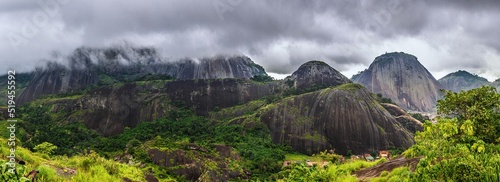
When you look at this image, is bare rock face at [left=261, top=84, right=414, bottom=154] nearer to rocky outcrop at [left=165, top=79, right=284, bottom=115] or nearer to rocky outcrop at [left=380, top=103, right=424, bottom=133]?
rocky outcrop at [left=380, top=103, right=424, bottom=133]

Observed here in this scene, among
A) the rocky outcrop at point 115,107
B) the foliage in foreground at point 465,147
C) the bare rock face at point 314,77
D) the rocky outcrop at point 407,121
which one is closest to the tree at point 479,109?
the foliage in foreground at point 465,147

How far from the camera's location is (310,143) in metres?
101

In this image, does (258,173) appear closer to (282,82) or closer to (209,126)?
(209,126)

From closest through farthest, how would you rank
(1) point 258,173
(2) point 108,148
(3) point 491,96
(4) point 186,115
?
1. (3) point 491,96
2. (1) point 258,173
3. (2) point 108,148
4. (4) point 186,115

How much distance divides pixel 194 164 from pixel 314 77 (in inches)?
4570

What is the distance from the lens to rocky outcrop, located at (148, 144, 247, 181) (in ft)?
202

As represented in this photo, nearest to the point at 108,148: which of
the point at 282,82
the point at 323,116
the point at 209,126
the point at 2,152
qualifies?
the point at 209,126

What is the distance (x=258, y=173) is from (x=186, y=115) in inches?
2914

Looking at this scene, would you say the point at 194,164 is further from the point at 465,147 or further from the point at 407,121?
the point at 407,121

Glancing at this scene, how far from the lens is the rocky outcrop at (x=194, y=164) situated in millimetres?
61603

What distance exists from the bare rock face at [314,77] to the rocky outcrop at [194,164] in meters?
98.4

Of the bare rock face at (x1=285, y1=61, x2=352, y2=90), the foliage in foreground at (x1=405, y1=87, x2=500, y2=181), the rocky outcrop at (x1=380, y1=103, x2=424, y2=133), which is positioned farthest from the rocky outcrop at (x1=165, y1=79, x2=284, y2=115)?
the foliage in foreground at (x1=405, y1=87, x2=500, y2=181)

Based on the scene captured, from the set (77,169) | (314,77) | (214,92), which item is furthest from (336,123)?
(77,169)

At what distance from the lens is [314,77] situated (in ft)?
546
